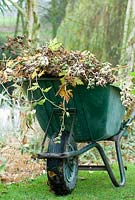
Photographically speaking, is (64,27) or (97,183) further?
(64,27)

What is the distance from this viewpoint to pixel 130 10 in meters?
6.48

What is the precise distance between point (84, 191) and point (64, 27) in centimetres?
540

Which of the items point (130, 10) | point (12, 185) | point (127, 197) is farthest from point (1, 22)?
point (127, 197)

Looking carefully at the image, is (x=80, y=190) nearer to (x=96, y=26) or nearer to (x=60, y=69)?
(x=60, y=69)

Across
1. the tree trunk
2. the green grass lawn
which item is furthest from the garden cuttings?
the tree trunk

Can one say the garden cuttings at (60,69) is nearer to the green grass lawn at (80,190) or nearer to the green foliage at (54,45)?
the green foliage at (54,45)

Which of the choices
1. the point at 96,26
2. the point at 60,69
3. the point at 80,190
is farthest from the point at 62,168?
the point at 96,26

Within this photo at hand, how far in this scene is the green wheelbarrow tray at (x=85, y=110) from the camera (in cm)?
275

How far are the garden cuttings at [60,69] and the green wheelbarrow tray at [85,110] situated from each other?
68 millimetres

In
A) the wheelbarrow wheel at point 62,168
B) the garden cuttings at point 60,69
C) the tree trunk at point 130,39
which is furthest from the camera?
the tree trunk at point 130,39

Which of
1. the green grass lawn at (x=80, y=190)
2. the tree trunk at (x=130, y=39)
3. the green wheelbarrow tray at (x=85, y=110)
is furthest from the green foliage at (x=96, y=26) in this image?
the green wheelbarrow tray at (x=85, y=110)

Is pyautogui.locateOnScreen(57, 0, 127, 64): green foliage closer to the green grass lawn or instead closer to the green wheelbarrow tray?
the green grass lawn

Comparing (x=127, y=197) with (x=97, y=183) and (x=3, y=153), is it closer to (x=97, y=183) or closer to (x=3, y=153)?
(x=97, y=183)

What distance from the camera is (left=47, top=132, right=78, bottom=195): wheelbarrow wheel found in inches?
107
